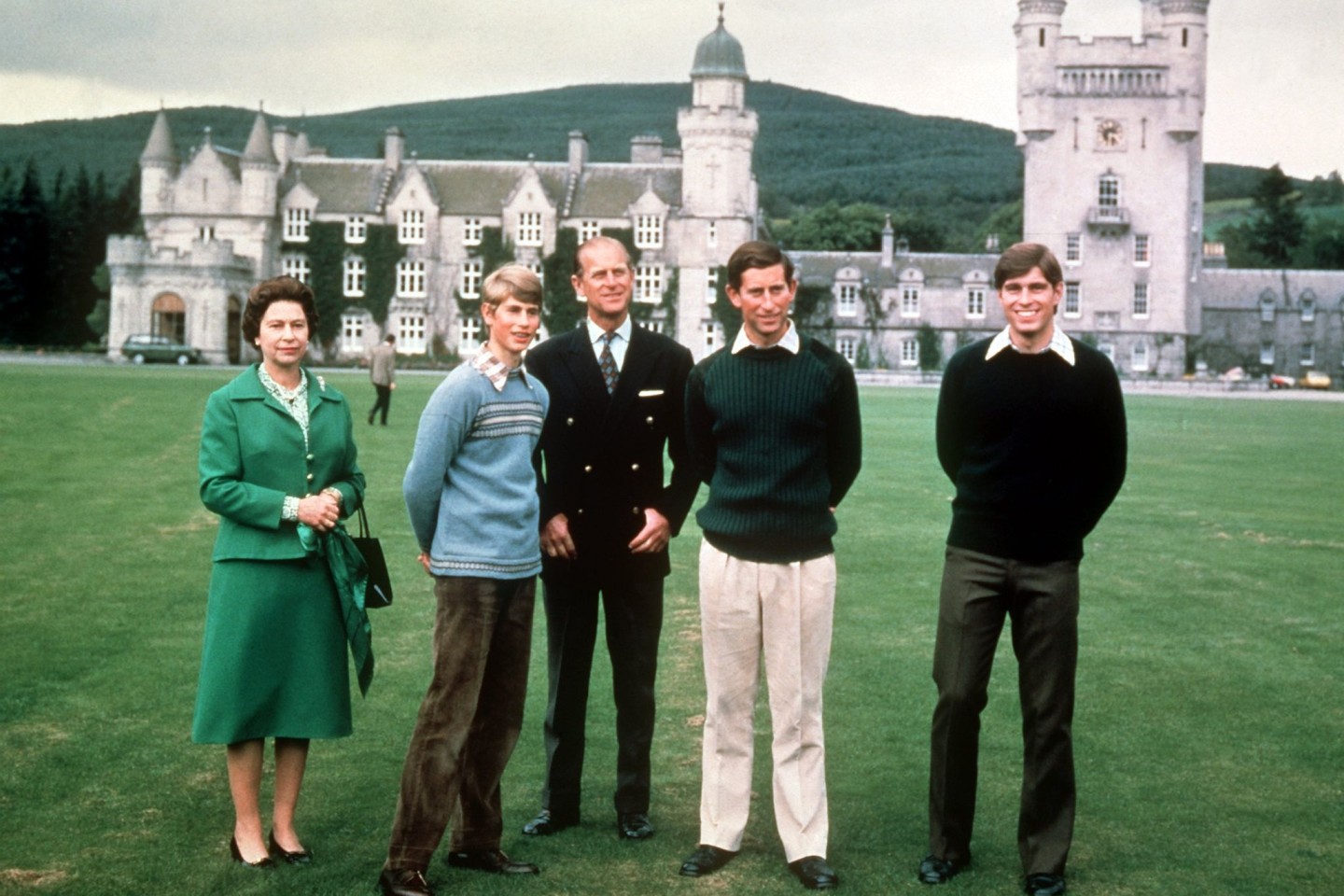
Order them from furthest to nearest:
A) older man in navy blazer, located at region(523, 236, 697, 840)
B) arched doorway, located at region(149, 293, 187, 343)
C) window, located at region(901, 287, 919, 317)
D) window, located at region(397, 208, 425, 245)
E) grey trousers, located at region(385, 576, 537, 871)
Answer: window, located at region(901, 287, 919, 317), window, located at region(397, 208, 425, 245), arched doorway, located at region(149, 293, 187, 343), older man in navy blazer, located at region(523, 236, 697, 840), grey trousers, located at region(385, 576, 537, 871)

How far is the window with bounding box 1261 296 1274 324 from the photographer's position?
298ft

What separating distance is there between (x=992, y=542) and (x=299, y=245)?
73.8 meters

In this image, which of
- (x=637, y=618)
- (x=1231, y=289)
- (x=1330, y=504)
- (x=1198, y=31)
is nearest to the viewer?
(x=637, y=618)

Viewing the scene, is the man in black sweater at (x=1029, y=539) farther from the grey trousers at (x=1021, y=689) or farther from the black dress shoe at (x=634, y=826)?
the black dress shoe at (x=634, y=826)

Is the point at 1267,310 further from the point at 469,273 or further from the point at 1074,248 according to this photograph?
the point at 469,273

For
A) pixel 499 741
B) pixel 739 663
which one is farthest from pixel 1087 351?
pixel 499 741

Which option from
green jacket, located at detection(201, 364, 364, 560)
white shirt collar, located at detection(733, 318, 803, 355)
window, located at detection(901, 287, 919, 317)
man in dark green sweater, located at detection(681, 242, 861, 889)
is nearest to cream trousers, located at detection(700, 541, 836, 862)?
man in dark green sweater, located at detection(681, 242, 861, 889)

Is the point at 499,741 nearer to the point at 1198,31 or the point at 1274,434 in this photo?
the point at 1274,434

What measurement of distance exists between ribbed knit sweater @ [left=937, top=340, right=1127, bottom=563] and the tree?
391 feet

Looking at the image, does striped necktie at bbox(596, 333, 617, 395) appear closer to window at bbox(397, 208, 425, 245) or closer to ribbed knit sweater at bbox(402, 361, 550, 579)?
ribbed knit sweater at bbox(402, 361, 550, 579)

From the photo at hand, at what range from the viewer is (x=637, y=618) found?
6527 mm

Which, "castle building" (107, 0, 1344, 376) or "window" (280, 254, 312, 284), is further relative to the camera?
"window" (280, 254, 312, 284)

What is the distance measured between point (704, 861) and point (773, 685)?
2.29 ft

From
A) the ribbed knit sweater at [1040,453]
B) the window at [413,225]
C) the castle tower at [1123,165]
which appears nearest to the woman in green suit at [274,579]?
the ribbed knit sweater at [1040,453]
